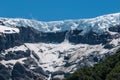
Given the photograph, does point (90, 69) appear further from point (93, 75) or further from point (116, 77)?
point (116, 77)

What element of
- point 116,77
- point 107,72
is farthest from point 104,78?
point 116,77

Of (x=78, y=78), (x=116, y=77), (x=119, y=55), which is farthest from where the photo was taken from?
(x=119, y=55)

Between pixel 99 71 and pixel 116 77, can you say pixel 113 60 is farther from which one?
pixel 116 77

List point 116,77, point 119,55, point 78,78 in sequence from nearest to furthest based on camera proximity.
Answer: point 116,77, point 78,78, point 119,55

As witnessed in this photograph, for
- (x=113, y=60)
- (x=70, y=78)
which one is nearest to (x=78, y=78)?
(x=70, y=78)

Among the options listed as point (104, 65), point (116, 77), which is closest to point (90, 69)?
point (104, 65)

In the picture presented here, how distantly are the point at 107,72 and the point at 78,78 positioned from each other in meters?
7.37

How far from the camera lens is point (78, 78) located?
15462cm

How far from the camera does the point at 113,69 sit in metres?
152

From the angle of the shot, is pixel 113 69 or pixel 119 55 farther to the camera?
pixel 119 55

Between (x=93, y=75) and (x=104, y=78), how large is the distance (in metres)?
2.95

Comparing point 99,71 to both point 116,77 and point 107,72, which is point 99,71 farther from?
point 116,77

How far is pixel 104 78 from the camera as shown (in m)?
155

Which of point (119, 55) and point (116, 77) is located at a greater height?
point (119, 55)
